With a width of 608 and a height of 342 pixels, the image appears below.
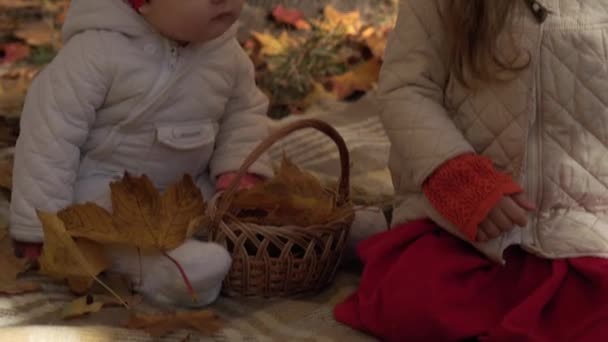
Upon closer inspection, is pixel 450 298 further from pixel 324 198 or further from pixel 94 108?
pixel 94 108

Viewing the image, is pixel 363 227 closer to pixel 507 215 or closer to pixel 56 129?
pixel 507 215

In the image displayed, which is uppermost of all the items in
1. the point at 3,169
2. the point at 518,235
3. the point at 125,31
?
the point at 125,31

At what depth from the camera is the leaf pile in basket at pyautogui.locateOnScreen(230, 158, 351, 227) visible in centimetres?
176

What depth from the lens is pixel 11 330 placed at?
4.86 feet

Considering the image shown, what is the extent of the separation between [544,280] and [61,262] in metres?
0.79

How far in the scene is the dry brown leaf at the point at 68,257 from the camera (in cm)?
166

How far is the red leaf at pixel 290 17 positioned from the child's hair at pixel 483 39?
1.70 meters

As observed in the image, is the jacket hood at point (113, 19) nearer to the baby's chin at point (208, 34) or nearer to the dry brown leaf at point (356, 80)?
the baby's chin at point (208, 34)

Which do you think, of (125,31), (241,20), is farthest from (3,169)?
(241,20)

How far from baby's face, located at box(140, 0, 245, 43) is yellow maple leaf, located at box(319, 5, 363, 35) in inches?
60.0

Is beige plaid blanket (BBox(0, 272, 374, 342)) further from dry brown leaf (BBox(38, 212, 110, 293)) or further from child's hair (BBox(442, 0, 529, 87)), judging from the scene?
child's hair (BBox(442, 0, 529, 87))

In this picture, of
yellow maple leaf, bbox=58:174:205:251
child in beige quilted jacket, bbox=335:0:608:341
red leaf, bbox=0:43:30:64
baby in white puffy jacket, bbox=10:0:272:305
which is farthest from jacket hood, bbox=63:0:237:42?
red leaf, bbox=0:43:30:64

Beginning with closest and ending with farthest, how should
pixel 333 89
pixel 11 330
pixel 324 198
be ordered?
1. pixel 11 330
2. pixel 324 198
3. pixel 333 89

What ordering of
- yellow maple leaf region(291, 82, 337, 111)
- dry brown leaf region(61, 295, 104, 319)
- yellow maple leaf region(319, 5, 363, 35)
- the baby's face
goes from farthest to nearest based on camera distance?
yellow maple leaf region(319, 5, 363, 35)
yellow maple leaf region(291, 82, 337, 111)
the baby's face
dry brown leaf region(61, 295, 104, 319)
